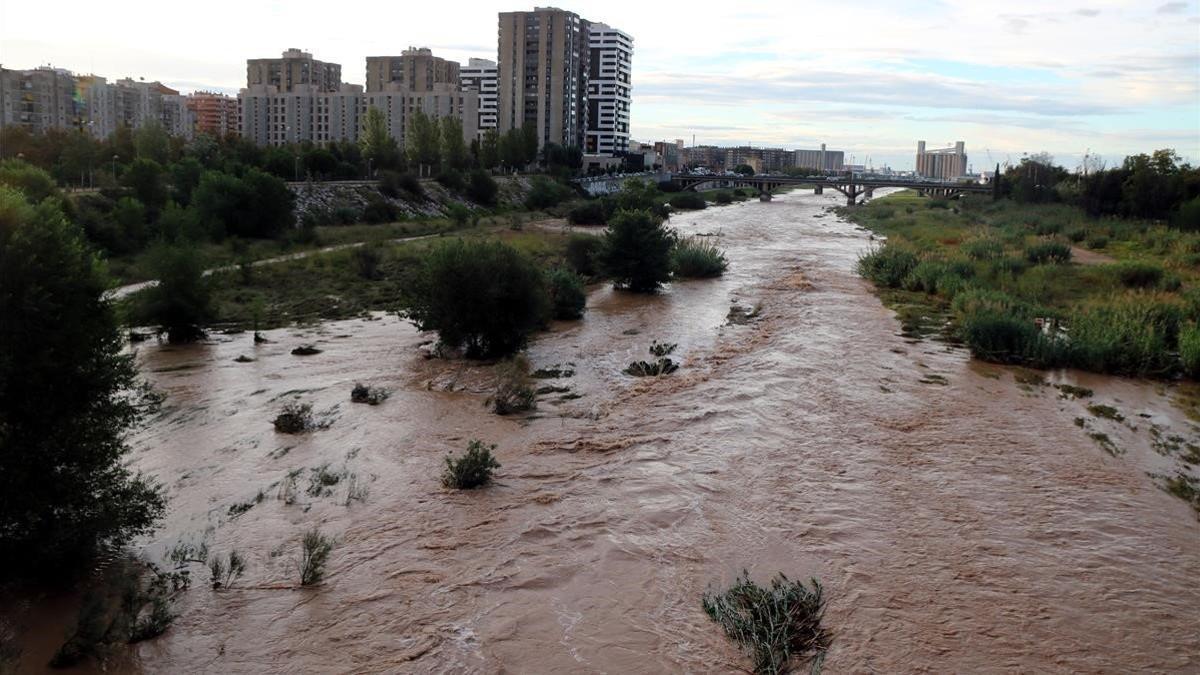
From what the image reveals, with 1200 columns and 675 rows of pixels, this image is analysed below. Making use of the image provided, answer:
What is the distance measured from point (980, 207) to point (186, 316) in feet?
204

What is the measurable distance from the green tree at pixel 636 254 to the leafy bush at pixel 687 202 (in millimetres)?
55934

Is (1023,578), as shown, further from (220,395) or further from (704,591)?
(220,395)

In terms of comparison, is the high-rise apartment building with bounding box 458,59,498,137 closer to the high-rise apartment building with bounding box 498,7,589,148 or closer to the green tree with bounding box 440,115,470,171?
the high-rise apartment building with bounding box 498,7,589,148

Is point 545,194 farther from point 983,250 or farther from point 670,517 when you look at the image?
point 670,517

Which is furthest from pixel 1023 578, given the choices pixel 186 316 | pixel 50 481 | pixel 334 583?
pixel 186 316

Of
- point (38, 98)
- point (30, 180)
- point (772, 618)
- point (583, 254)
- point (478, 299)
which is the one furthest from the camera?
point (38, 98)

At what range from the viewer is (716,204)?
99062mm

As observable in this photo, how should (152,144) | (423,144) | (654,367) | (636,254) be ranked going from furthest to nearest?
(423,144) < (152,144) < (636,254) < (654,367)

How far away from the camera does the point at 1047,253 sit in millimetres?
35938

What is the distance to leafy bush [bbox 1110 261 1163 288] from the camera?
98.0ft

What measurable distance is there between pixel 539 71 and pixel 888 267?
4229 inches

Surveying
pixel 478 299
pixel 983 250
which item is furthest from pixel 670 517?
pixel 983 250

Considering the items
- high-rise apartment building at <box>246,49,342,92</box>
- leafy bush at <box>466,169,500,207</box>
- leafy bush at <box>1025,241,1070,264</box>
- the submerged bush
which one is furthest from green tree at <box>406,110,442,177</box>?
high-rise apartment building at <box>246,49,342,92</box>

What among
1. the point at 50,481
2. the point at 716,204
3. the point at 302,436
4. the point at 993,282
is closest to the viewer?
the point at 50,481
